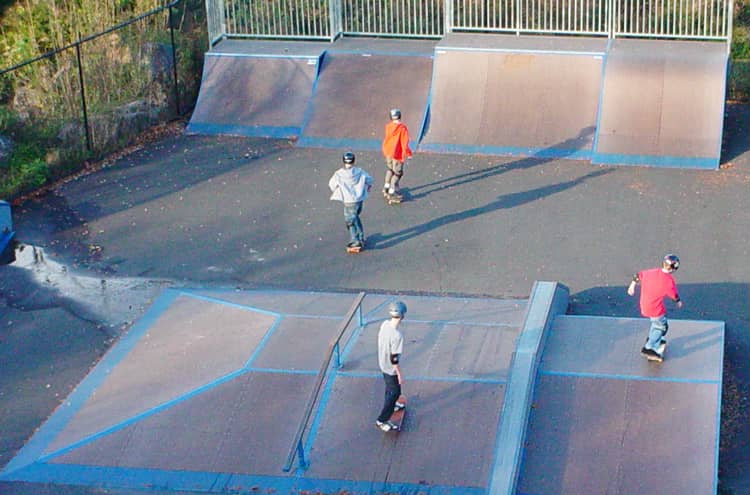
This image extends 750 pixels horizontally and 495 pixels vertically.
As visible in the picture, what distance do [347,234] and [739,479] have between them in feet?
24.0

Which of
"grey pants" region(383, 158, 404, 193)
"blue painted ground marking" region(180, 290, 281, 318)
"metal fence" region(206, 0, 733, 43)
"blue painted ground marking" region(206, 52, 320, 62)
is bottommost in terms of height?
"blue painted ground marking" region(180, 290, 281, 318)

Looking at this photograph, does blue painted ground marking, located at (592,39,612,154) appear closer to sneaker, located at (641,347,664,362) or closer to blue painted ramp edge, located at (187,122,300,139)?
blue painted ramp edge, located at (187,122,300,139)

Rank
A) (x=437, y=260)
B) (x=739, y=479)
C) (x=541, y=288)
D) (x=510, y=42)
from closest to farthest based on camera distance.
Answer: (x=739, y=479) < (x=541, y=288) < (x=437, y=260) < (x=510, y=42)

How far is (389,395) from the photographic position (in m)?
10.6

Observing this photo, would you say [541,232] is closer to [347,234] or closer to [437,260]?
[437,260]

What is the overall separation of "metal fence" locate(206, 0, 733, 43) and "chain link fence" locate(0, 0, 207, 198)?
1.19 m

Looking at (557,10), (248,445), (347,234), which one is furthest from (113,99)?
(248,445)

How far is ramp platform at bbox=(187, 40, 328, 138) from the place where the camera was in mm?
20719

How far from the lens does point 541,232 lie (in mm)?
16031

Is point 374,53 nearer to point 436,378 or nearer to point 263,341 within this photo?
point 263,341

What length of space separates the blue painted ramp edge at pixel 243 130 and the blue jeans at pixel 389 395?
1036cm

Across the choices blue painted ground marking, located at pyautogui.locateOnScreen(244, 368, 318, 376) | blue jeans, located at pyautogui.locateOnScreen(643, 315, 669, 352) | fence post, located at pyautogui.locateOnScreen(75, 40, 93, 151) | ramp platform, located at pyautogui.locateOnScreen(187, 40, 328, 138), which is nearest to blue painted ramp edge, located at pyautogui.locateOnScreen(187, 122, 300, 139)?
ramp platform, located at pyautogui.locateOnScreen(187, 40, 328, 138)

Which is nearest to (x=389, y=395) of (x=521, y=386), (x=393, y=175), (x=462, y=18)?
(x=521, y=386)

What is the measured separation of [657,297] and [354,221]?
17.0 feet
